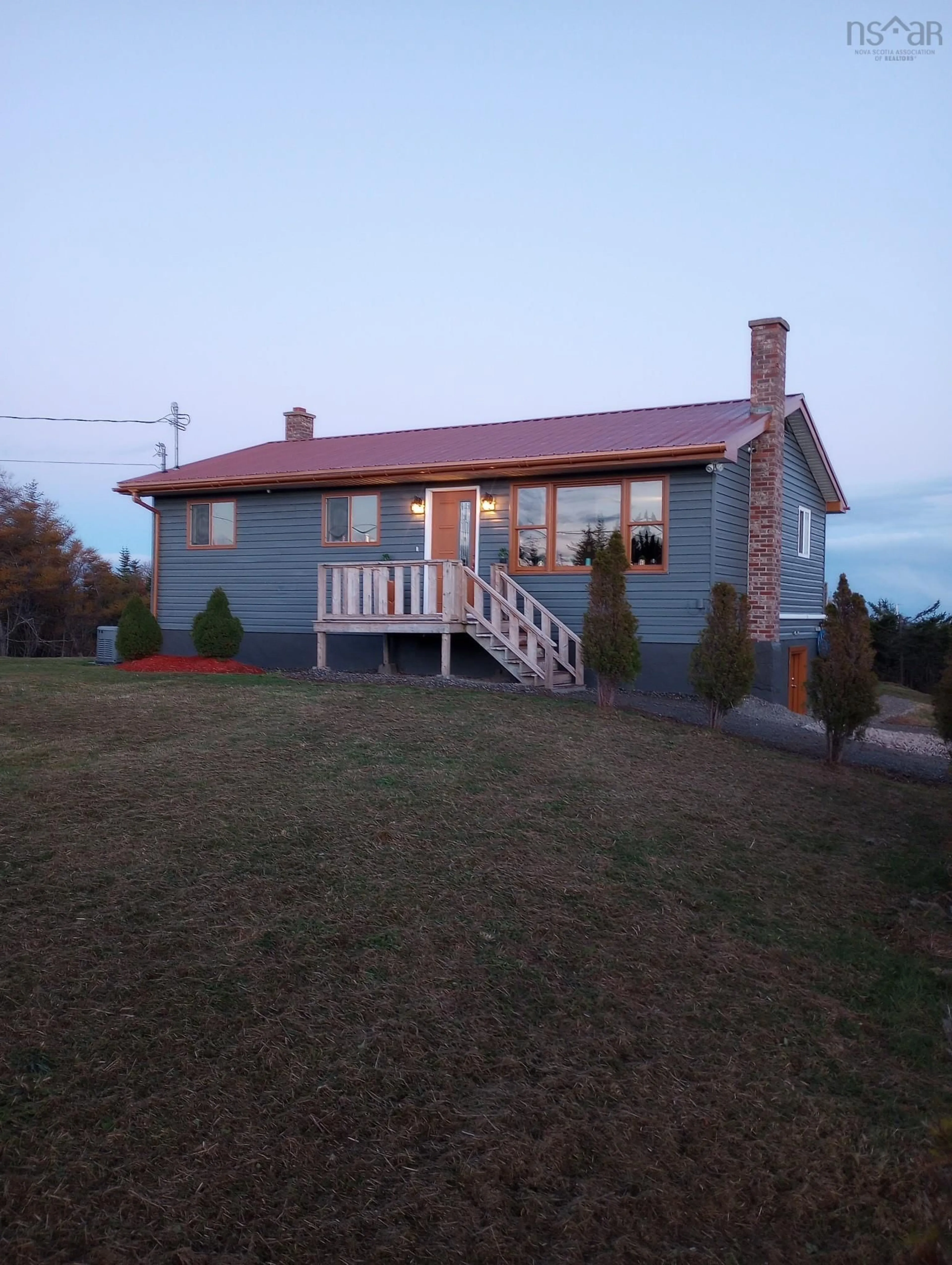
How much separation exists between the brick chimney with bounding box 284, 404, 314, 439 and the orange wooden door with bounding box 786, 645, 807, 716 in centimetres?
1115

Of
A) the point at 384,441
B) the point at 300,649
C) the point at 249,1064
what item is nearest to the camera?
the point at 249,1064

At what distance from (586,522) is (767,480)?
3011 mm

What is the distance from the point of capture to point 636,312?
64.8 ft

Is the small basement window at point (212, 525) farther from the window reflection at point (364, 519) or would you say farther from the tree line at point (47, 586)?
the tree line at point (47, 586)

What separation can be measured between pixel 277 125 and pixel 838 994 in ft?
46.0

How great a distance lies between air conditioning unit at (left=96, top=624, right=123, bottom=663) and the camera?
17062 millimetres

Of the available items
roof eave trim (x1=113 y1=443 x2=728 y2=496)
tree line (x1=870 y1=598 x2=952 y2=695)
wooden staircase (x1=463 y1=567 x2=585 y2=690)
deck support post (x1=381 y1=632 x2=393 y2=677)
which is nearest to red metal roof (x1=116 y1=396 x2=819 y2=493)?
roof eave trim (x1=113 y1=443 x2=728 y2=496)

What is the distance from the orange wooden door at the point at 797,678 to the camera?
16.4m

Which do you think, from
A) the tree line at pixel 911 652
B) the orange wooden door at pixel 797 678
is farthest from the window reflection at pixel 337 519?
the tree line at pixel 911 652

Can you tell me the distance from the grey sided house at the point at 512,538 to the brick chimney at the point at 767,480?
27mm

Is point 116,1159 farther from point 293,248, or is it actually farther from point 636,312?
point 636,312

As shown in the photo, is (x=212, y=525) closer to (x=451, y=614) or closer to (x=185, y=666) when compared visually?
(x=185, y=666)

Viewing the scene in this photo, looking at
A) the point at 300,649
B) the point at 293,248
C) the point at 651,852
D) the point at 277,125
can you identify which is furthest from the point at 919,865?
the point at 293,248

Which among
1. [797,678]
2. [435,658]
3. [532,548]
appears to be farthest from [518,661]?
[797,678]
